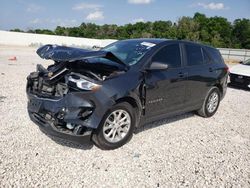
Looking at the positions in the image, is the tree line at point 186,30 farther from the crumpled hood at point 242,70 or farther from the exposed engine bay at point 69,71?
the exposed engine bay at point 69,71

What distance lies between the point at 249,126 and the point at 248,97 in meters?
3.76

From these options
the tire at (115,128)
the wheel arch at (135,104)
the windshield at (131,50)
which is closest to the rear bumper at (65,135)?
the tire at (115,128)

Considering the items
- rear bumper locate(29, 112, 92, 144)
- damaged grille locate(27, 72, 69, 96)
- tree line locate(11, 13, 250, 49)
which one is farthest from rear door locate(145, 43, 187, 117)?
tree line locate(11, 13, 250, 49)

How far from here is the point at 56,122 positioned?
394cm

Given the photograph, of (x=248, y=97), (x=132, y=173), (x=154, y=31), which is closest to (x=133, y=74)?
(x=132, y=173)

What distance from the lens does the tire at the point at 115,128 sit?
4112 mm

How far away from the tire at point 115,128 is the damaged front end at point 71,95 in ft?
0.64

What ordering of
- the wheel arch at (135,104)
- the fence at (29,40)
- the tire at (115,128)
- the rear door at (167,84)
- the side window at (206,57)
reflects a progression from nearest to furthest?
the tire at (115,128) < the wheel arch at (135,104) < the rear door at (167,84) < the side window at (206,57) < the fence at (29,40)

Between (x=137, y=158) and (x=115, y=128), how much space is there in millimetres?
580

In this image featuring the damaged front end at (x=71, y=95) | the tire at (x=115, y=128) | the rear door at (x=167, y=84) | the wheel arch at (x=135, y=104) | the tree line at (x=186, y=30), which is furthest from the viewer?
the tree line at (x=186, y=30)

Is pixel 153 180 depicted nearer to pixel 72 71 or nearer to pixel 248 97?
pixel 72 71

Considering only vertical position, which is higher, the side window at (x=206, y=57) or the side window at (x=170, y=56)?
the side window at (x=170, y=56)

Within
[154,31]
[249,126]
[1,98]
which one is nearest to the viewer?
[249,126]

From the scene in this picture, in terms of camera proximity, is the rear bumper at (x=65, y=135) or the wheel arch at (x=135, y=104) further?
the wheel arch at (x=135, y=104)
